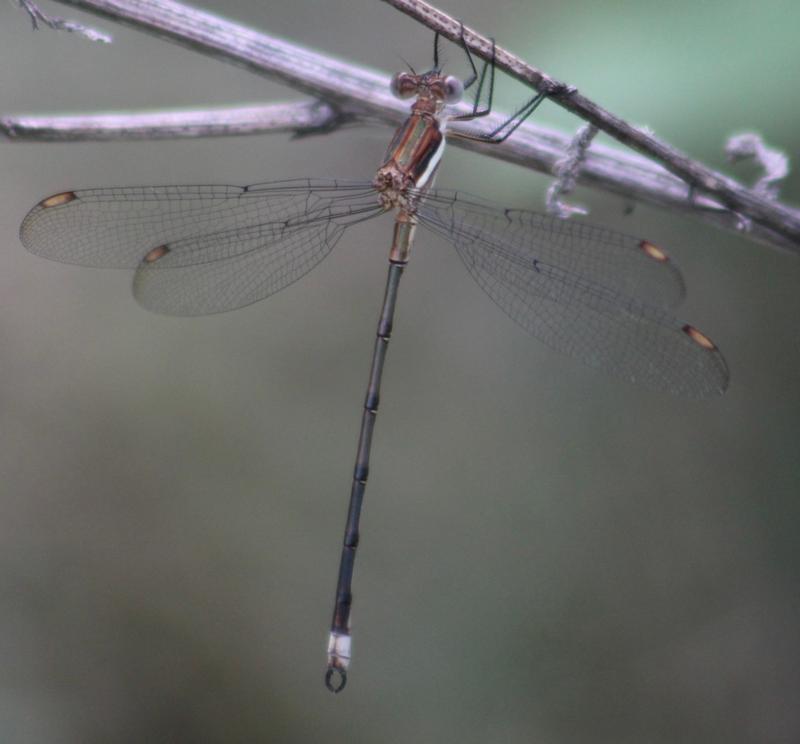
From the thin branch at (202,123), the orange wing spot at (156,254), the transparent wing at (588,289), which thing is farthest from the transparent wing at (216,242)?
the transparent wing at (588,289)

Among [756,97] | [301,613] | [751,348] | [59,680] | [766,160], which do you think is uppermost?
[756,97]

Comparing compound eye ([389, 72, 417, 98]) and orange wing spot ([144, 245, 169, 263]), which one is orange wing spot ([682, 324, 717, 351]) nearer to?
compound eye ([389, 72, 417, 98])

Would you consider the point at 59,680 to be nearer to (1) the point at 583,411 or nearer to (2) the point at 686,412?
(1) the point at 583,411

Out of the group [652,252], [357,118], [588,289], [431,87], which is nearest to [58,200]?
[357,118]

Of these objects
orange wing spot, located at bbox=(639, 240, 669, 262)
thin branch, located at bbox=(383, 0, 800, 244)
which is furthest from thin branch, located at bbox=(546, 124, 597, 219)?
orange wing spot, located at bbox=(639, 240, 669, 262)

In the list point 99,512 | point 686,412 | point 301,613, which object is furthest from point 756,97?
point 99,512

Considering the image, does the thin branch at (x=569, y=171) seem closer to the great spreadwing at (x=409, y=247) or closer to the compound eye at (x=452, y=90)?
the great spreadwing at (x=409, y=247)
